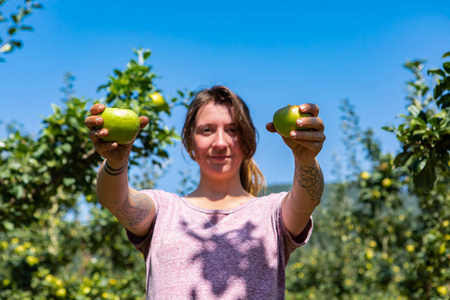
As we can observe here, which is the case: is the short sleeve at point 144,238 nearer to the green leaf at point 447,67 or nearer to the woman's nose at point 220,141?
the woman's nose at point 220,141

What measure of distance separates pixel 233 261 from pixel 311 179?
0.39 m

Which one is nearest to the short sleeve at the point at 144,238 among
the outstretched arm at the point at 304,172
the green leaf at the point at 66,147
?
the outstretched arm at the point at 304,172

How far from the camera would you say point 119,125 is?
138 cm

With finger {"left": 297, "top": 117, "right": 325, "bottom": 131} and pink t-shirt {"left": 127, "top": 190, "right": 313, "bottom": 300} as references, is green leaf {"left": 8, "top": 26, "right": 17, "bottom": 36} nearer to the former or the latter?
pink t-shirt {"left": 127, "top": 190, "right": 313, "bottom": 300}

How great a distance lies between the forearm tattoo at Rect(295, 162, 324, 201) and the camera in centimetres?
137

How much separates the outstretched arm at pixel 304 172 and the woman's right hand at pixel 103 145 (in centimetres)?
50

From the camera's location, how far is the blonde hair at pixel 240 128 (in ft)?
5.65

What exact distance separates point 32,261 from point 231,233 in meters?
3.62

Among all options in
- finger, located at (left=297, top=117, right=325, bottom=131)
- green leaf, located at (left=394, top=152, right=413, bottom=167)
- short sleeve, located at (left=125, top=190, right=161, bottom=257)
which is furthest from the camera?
green leaf, located at (left=394, top=152, right=413, bottom=167)

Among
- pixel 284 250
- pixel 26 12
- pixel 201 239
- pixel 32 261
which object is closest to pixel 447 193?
pixel 284 250

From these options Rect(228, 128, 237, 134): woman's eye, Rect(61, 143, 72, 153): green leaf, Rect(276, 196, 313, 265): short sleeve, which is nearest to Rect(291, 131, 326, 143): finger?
Rect(276, 196, 313, 265): short sleeve

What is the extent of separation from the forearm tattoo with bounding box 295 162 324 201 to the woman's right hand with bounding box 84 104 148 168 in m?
0.57

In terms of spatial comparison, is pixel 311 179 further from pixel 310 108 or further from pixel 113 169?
pixel 113 169

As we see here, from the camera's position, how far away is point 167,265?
4.91ft
